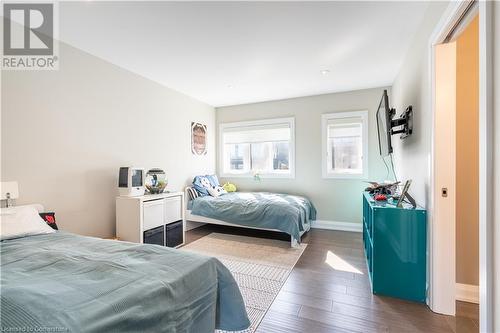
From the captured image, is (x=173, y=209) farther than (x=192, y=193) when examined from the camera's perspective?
No

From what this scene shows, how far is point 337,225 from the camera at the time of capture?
4.20 metres

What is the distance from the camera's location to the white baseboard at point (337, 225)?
407 centimetres

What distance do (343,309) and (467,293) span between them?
1.15 meters

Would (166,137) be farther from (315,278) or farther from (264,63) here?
(315,278)

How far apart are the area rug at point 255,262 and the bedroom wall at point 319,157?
129cm

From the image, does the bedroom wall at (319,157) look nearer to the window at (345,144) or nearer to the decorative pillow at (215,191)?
the window at (345,144)

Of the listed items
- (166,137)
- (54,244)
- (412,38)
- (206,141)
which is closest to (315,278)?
(54,244)

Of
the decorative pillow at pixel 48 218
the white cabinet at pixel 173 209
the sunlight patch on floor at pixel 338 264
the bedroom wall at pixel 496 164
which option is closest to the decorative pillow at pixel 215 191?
the white cabinet at pixel 173 209

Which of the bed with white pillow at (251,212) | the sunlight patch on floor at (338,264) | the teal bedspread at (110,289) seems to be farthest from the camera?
the bed with white pillow at (251,212)

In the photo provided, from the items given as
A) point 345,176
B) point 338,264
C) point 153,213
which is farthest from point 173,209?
point 345,176

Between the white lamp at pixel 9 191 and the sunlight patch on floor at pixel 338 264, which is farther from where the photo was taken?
the sunlight patch on floor at pixel 338 264

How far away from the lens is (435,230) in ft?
6.00

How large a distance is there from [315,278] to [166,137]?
307cm

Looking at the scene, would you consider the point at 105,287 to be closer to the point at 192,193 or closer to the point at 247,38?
the point at 247,38
